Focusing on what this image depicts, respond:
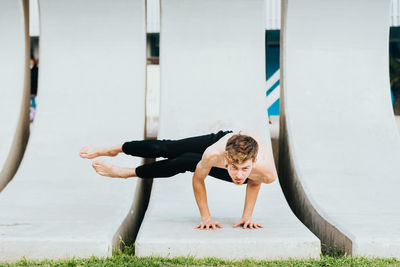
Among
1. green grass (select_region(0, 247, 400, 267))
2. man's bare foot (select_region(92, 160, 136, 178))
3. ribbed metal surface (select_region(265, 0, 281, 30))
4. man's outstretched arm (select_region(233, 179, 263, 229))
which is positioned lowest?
green grass (select_region(0, 247, 400, 267))

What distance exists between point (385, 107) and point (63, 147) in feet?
12.2

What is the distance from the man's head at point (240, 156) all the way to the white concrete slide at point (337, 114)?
4.22ft

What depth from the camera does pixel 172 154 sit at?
3.62 metres

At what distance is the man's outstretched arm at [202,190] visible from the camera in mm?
3256

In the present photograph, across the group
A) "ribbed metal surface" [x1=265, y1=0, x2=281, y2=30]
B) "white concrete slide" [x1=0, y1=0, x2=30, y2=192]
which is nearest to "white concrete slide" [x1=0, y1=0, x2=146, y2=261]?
"white concrete slide" [x1=0, y1=0, x2=30, y2=192]

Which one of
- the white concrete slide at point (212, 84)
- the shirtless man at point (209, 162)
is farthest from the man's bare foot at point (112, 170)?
the white concrete slide at point (212, 84)

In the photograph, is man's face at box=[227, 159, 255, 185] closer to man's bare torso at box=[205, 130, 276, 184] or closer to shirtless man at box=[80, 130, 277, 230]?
shirtless man at box=[80, 130, 277, 230]

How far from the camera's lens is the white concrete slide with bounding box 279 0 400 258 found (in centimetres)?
447

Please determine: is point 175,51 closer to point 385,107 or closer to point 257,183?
point 385,107

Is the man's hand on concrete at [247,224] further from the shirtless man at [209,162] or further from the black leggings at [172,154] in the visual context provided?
the black leggings at [172,154]

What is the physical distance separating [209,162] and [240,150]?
1.33 feet

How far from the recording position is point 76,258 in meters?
3.13

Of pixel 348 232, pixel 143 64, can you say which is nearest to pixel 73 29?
pixel 143 64

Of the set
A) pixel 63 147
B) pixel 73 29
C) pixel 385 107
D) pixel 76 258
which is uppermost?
pixel 73 29
